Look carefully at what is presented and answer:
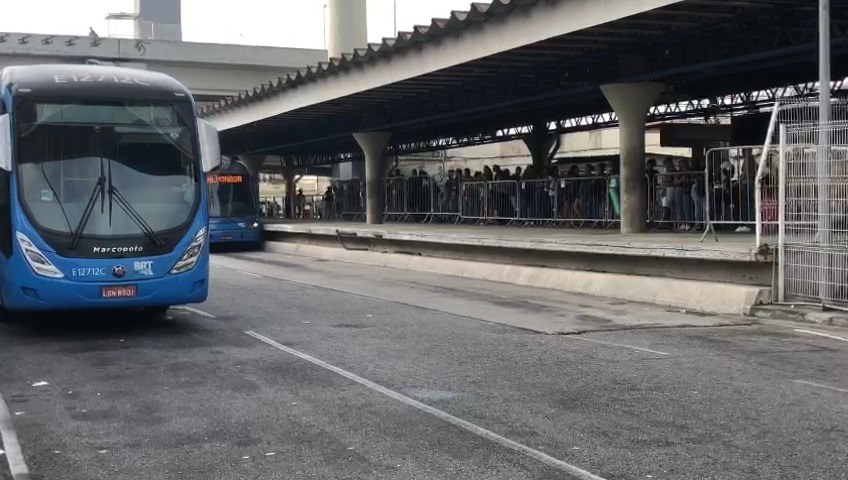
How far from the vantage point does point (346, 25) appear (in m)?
41.4

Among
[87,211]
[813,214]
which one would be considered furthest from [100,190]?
[813,214]

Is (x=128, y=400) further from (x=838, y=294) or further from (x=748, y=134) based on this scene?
(x=748, y=134)

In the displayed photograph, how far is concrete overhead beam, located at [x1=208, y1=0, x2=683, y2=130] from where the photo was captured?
16359 millimetres

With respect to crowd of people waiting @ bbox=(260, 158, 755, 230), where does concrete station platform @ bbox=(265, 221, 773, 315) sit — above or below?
below

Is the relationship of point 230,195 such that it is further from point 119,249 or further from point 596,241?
point 119,249

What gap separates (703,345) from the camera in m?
11.2

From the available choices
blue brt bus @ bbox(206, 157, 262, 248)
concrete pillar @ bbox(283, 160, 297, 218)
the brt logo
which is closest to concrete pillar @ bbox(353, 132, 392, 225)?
blue brt bus @ bbox(206, 157, 262, 248)

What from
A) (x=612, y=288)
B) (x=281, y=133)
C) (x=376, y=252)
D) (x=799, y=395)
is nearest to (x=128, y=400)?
(x=799, y=395)

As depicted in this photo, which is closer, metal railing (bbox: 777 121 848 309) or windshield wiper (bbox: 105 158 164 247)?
windshield wiper (bbox: 105 158 164 247)

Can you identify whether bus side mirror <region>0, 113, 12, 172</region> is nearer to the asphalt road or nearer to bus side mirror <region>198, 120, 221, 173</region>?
the asphalt road

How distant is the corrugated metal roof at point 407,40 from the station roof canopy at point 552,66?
37 millimetres

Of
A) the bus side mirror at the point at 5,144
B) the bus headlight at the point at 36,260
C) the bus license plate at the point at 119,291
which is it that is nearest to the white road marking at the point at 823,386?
the bus license plate at the point at 119,291

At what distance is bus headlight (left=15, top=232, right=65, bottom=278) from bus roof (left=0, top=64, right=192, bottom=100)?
1.90 meters

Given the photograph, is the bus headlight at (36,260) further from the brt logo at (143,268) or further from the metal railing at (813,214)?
the metal railing at (813,214)
